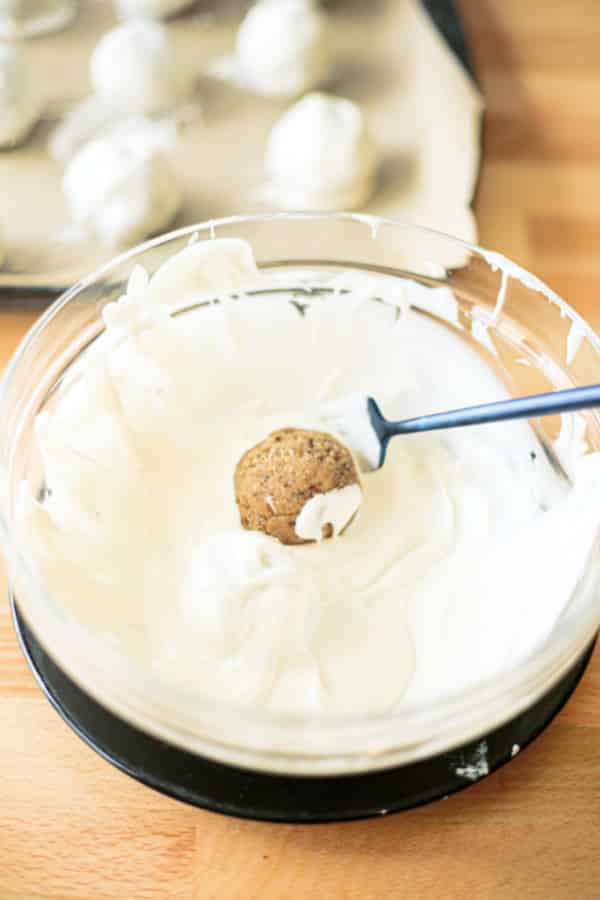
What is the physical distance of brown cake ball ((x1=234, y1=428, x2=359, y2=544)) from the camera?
0.68m

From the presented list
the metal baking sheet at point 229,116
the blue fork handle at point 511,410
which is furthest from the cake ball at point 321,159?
the blue fork handle at point 511,410

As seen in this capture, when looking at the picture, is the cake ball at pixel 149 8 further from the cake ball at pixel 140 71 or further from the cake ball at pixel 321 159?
the cake ball at pixel 321 159

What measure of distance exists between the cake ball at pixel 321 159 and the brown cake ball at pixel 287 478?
1.43ft

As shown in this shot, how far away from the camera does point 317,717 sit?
54 cm

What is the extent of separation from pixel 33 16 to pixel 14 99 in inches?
9.4

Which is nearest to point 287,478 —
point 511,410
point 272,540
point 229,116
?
point 272,540

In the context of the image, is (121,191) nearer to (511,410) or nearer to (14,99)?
(14,99)

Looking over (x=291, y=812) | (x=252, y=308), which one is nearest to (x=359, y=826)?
(x=291, y=812)

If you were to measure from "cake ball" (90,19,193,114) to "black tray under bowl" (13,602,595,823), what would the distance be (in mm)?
752

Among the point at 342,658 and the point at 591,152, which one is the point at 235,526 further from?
the point at 591,152

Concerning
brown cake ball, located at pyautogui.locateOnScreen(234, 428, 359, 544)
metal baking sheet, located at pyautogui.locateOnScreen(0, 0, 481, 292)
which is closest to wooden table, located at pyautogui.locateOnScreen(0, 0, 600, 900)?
brown cake ball, located at pyautogui.locateOnScreen(234, 428, 359, 544)

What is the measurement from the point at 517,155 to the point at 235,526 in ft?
2.08

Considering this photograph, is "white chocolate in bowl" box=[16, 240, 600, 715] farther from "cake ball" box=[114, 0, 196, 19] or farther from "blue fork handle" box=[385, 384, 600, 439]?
"cake ball" box=[114, 0, 196, 19]

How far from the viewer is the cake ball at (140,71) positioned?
1.12 meters
